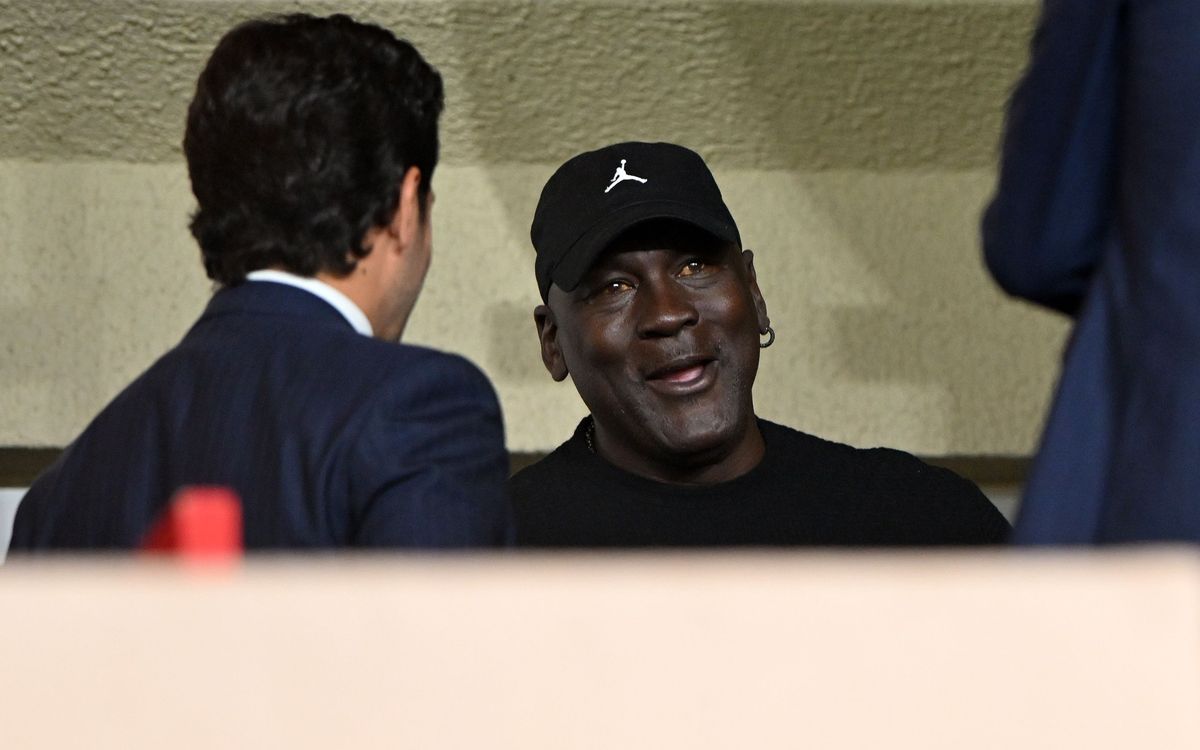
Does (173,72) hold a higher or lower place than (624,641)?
higher

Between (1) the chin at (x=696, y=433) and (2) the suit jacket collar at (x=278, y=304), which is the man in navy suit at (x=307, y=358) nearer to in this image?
(2) the suit jacket collar at (x=278, y=304)

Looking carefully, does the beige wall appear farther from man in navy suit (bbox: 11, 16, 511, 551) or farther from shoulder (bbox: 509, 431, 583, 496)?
man in navy suit (bbox: 11, 16, 511, 551)

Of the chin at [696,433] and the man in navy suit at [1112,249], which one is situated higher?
the man in navy suit at [1112,249]

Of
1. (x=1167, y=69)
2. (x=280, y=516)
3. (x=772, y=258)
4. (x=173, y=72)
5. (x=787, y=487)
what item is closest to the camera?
(x=1167, y=69)

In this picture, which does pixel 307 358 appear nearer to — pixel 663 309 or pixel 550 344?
pixel 663 309

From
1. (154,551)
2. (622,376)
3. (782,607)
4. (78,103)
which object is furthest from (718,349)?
(782,607)

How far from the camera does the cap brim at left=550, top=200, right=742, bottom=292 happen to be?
2393 mm

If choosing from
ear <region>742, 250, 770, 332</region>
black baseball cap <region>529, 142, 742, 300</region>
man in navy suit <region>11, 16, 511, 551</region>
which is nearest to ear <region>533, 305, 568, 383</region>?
black baseball cap <region>529, 142, 742, 300</region>

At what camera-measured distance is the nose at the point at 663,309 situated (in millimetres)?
2416

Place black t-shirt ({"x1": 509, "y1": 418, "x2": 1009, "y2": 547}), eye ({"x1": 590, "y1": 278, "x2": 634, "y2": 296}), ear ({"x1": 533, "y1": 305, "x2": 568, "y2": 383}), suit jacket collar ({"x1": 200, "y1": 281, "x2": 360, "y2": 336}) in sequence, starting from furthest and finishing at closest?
ear ({"x1": 533, "y1": 305, "x2": 568, "y2": 383}) < eye ({"x1": 590, "y1": 278, "x2": 634, "y2": 296}) < black t-shirt ({"x1": 509, "y1": 418, "x2": 1009, "y2": 547}) < suit jacket collar ({"x1": 200, "y1": 281, "x2": 360, "y2": 336})

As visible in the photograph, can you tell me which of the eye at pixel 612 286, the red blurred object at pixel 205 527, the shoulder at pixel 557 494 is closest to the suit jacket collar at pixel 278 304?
the red blurred object at pixel 205 527

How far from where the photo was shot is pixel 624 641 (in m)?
0.87

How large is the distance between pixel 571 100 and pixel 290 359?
1589mm

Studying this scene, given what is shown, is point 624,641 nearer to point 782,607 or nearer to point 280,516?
point 782,607
